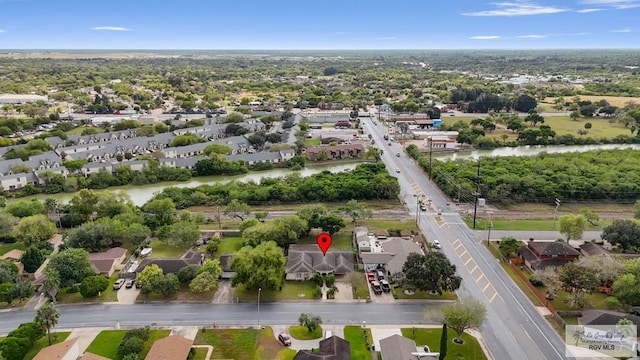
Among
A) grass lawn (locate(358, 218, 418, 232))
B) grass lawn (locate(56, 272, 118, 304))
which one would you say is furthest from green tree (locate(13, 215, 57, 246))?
grass lawn (locate(358, 218, 418, 232))

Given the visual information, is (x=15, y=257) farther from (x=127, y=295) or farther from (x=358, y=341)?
(x=358, y=341)

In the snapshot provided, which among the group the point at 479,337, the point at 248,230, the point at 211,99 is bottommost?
the point at 479,337

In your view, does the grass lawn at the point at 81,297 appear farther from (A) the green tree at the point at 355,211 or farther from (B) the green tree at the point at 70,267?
(A) the green tree at the point at 355,211

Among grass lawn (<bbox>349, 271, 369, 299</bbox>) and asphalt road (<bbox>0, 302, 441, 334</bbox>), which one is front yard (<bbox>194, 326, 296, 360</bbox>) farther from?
grass lawn (<bbox>349, 271, 369, 299</bbox>)

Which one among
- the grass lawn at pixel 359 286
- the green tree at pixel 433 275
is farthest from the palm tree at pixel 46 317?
the green tree at pixel 433 275

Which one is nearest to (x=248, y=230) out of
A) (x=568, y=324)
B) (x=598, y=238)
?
(x=568, y=324)

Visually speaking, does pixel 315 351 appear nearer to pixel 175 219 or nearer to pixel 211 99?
pixel 175 219
